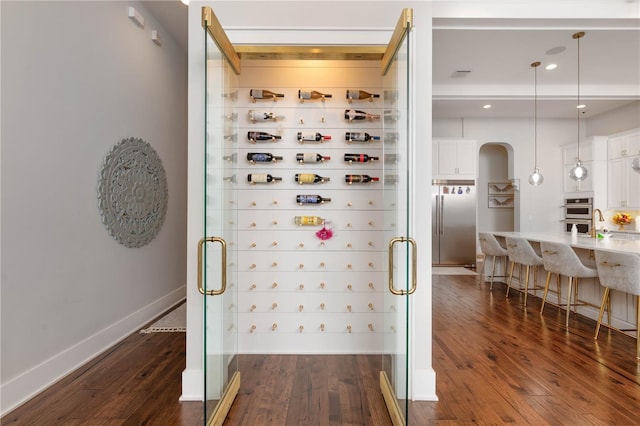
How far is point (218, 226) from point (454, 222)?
21.1ft

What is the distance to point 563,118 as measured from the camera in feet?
23.9

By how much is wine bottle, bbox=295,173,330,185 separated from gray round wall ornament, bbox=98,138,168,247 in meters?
1.71

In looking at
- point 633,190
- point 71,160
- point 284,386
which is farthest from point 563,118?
point 71,160

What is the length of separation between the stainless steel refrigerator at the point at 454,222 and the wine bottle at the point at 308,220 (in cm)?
495

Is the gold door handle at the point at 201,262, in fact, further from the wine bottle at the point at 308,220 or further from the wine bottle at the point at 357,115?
the wine bottle at the point at 357,115

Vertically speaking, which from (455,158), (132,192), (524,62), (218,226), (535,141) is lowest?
(218,226)

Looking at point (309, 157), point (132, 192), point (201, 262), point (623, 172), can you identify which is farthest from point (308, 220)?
point (623, 172)

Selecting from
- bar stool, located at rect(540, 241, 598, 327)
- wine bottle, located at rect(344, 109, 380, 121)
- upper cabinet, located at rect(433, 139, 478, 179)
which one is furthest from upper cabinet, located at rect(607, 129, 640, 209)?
wine bottle, located at rect(344, 109, 380, 121)

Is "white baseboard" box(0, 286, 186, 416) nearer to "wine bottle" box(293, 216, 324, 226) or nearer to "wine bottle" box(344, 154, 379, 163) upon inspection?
"wine bottle" box(293, 216, 324, 226)

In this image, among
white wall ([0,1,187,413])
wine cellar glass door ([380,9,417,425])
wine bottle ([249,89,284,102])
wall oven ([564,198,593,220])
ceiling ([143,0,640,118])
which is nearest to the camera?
wine cellar glass door ([380,9,417,425])

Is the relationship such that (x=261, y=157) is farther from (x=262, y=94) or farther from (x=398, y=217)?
(x=398, y=217)

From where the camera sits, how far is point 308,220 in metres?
3.01

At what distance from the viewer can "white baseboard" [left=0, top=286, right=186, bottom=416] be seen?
7.04 ft

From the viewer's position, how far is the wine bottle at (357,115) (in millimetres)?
2995
